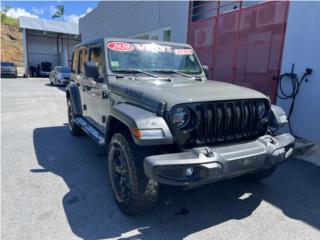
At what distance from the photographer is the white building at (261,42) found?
18.2ft

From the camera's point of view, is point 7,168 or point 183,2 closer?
point 7,168

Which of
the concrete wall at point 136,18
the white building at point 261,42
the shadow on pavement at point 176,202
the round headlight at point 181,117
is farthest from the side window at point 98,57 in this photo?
the concrete wall at point 136,18

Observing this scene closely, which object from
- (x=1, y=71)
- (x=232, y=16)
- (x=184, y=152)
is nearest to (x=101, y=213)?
(x=184, y=152)

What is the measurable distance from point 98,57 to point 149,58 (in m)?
0.82

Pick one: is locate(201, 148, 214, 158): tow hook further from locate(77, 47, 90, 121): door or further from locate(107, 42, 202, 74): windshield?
locate(77, 47, 90, 121): door

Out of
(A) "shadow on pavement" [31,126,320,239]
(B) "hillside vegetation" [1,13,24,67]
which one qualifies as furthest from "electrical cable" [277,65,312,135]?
(B) "hillside vegetation" [1,13,24,67]

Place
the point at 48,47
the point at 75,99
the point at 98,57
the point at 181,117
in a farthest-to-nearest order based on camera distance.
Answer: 1. the point at 48,47
2. the point at 75,99
3. the point at 98,57
4. the point at 181,117

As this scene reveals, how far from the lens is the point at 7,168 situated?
13.6ft

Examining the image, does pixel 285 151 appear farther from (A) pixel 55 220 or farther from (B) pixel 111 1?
(B) pixel 111 1

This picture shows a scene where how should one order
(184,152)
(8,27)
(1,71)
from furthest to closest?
(8,27)
(1,71)
(184,152)

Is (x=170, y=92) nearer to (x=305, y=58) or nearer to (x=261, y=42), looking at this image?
(x=305, y=58)

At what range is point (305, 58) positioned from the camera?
5.63 metres

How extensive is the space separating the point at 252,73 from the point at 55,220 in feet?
19.6

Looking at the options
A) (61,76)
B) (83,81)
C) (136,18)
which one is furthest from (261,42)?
(61,76)
